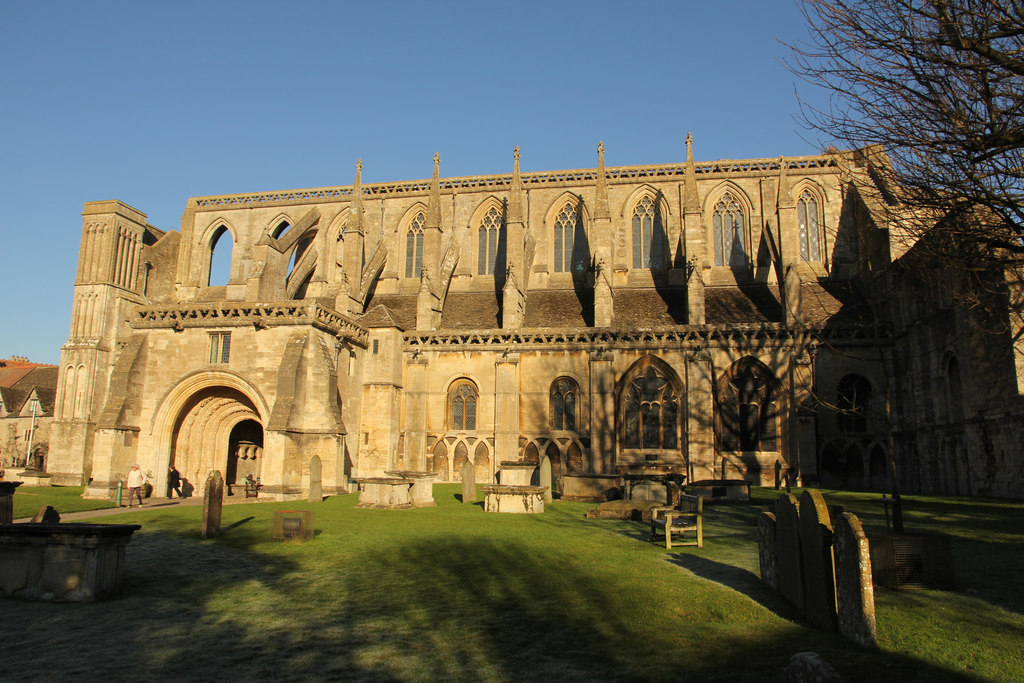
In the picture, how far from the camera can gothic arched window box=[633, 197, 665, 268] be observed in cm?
3784

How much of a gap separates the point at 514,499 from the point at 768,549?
1104cm

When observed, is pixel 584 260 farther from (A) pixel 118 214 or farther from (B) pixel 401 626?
(B) pixel 401 626

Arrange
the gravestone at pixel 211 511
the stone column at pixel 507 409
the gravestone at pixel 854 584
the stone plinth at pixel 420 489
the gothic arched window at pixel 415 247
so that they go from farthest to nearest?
the gothic arched window at pixel 415 247 < the stone column at pixel 507 409 < the stone plinth at pixel 420 489 < the gravestone at pixel 211 511 < the gravestone at pixel 854 584

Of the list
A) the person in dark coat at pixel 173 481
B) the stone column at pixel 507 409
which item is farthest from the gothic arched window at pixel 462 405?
the person in dark coat at pixel 173 481

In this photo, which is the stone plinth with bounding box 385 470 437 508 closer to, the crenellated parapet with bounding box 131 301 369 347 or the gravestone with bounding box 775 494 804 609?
the crenellated parapet with bounding box 131 301 369 347

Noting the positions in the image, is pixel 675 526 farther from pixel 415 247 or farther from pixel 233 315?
pixel 415 247

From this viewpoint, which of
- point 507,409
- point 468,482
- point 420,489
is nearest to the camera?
point 420,489

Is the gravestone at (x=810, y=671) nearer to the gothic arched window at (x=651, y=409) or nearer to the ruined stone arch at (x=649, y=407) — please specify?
the ruined stone arch at (x=649, y=407)

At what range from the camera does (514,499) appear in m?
20.3

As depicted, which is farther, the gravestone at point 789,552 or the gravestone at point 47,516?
the gravestone at point 47,516

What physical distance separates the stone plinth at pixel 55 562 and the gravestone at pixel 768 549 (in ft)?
31.1

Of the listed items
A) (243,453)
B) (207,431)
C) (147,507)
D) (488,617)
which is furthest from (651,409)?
(488,617)

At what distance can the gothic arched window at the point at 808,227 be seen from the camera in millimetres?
36375

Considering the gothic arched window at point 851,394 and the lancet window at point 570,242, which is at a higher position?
the lancet window at point 570,242
